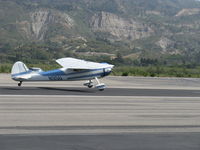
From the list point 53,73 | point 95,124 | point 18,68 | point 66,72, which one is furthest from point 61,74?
point 95,124

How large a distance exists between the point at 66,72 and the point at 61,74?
464 millimetres

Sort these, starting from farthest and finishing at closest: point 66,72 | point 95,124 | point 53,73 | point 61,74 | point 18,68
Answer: point 66,72 < point 61,74 < point 53,73 < point 18,68 < point 95,124

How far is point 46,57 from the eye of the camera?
169875 mm

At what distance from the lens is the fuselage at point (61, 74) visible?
3228cm

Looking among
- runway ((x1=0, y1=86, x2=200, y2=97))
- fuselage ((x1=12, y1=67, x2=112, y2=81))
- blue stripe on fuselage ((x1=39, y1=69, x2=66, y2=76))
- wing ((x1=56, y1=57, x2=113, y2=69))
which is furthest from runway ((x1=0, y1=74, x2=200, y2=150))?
wing ((x1=56, y1=57, x2=113, y2=69))

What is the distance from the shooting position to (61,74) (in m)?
34.0

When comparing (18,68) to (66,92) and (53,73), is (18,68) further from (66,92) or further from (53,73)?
(66,92)

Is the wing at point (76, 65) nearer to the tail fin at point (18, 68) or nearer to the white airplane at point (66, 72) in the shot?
the white airplane at point (66, 72)

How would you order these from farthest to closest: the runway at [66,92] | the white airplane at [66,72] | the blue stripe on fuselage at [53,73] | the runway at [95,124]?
the blue stripe on fuselage at [53,73], the white airplane at [66,72], the runway at [66,92], the runway at [95,124]

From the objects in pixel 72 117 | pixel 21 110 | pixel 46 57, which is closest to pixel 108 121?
pixel 72 117

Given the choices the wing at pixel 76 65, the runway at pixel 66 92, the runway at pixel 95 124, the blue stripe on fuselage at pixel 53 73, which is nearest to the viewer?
the runway at pixel 95 124

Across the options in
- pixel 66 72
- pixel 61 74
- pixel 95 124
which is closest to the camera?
pixel 95 124

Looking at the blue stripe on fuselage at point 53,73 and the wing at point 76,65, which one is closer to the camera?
the blue stripe on fuselage at point 53,73

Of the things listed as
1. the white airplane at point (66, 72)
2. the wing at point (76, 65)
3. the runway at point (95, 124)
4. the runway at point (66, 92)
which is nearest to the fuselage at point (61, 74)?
the white airplane at point (66, 72)
